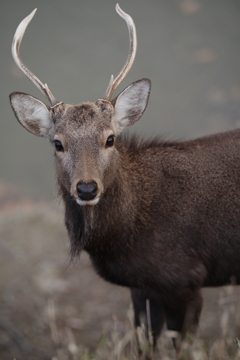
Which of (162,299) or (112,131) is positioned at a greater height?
(112,131)

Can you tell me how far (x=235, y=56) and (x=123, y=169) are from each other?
575 cm

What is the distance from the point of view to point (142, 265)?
180 inches

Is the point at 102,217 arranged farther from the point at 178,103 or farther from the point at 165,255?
the point at 178,103

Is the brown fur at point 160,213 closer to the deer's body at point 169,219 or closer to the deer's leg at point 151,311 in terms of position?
the deer's body at point 169,219

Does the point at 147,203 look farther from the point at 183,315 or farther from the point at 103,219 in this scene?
the point at 183,315

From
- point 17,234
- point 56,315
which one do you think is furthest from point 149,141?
point 17,234

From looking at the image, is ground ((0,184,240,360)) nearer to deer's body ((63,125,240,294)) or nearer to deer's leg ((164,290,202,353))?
deer's leg ((164,290,202,353))

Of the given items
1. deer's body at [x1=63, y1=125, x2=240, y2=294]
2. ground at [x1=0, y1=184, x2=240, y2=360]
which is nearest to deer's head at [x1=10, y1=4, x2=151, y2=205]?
deer's body at [x1=63, y1=125, x2=240, y2=294]

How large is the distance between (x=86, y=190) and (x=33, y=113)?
1353 millimetres

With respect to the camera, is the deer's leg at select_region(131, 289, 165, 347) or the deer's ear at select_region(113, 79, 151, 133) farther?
the deer's leg at select_region(131, 289, 165, 347)

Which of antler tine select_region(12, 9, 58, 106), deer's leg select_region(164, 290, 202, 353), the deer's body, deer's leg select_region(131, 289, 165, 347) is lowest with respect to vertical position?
deer's leg select_region(131, 289, 165, 347)

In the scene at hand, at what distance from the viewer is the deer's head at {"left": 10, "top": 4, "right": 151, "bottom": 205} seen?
4.00 metres

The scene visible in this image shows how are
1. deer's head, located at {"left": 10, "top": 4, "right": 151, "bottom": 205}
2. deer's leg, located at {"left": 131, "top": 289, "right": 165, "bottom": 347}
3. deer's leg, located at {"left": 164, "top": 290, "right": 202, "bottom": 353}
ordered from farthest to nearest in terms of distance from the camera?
1. deer's leg, located at {"left": 131, "top": 289, "right": 165, "bottom": 347}
2. deer's leg, located at {"left": 164, "top": 290, "right": 202, "bottom": 353}
3. deer's head, located at {"left": 10, "top": 4, "right": 151, "bottom": 205}

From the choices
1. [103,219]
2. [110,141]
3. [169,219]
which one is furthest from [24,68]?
[169,219]
